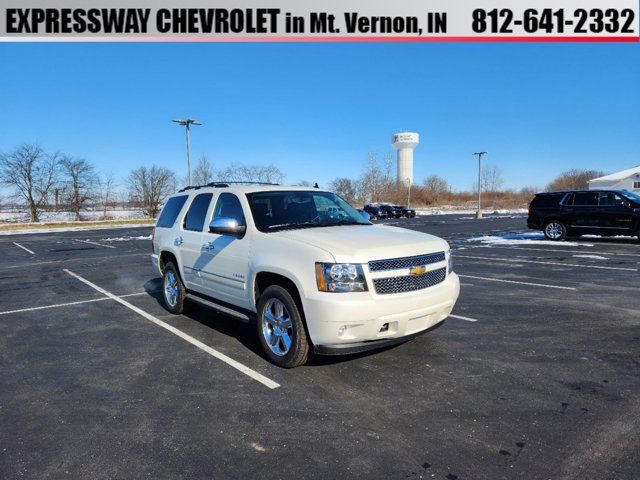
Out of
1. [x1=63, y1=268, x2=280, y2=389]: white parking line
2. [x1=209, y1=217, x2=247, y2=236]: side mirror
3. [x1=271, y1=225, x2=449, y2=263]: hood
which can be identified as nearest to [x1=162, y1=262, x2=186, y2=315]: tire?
[x1=63, y1=268, x2=280, y2=389]: white parking line

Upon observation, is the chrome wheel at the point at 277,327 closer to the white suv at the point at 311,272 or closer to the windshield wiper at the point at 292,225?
the white suv at the point at 311,272

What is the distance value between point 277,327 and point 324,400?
1.01 meters

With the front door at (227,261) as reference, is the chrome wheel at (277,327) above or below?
below

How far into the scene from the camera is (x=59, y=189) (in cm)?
5038

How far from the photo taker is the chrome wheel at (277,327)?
4152 millimetres

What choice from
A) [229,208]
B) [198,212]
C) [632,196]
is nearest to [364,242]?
[229,208]

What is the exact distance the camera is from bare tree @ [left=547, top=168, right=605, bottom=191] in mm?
98812

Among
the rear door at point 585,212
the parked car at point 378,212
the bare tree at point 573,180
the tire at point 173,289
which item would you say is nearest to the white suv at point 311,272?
the tire at point 173,289

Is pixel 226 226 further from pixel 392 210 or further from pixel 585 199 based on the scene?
pixel 392 210

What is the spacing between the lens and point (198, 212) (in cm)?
584

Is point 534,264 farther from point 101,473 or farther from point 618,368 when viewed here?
point 101,473

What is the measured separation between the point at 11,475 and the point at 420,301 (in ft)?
10.9

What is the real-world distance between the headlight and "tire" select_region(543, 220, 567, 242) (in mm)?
15220

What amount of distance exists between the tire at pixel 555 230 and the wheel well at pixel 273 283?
15.3 m
